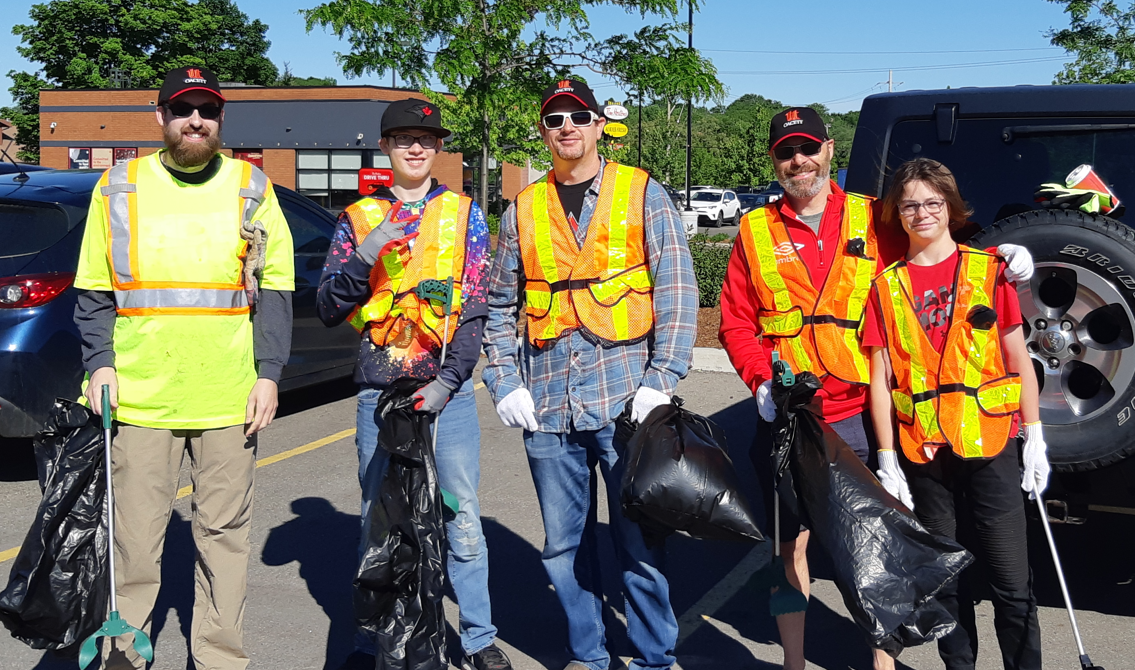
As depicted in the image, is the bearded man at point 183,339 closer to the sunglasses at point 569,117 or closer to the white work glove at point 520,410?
the white work glove at point 520,410

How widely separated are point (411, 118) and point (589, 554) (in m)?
1.68

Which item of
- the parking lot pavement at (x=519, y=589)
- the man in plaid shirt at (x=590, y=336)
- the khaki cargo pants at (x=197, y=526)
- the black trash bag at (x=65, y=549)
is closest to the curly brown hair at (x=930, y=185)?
the man in plaid shirt at (x=590, y=336)

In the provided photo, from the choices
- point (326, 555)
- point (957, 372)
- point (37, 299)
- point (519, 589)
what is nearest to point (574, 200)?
point (957, 372)

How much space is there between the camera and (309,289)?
7422 mm

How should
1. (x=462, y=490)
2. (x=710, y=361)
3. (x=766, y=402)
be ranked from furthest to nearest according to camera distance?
(x=710, y=361)
(x=462, y=490)
(x=766, y=402)

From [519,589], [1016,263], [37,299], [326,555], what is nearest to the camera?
[1016,263]

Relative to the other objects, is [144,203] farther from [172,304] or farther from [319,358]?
[319,358]

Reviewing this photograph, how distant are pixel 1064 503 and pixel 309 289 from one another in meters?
5.36

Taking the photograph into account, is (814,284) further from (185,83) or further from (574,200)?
(185,83)

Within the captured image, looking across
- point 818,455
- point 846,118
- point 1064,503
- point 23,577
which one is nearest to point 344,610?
point 23,577

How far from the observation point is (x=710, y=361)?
9758mm

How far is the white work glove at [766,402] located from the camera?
3.35m

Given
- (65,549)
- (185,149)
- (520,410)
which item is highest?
(185,149)

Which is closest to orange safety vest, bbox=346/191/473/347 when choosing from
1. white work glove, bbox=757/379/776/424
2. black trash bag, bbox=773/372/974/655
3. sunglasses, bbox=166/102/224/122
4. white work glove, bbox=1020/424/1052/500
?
sunglasses, bbox=166/102/224/122
